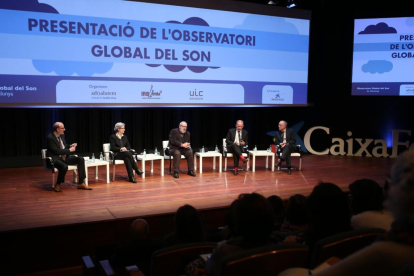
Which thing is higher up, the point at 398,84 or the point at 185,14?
the point at 185,14

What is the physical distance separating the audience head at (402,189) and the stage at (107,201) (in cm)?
359

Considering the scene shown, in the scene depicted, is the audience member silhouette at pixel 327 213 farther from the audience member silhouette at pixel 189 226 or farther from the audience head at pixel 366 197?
the audience member silhouette at pixel 189 226

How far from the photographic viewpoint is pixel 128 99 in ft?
22.5

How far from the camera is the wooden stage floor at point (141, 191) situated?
168 inches

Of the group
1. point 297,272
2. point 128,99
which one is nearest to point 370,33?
point 128,99

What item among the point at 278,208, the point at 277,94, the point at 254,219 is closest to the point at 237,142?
the point at 277,94

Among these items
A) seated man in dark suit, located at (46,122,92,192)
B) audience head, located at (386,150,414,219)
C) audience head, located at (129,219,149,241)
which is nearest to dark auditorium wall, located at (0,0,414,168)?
seated man in dark suit, located at (46,122,92,192)

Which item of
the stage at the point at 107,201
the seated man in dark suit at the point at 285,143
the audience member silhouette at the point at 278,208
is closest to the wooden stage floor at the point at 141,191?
the stage at the point at 107,201

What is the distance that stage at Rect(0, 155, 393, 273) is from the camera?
379 centimetres

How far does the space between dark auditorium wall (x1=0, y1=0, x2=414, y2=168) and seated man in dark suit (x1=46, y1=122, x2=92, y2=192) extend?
6.32ft

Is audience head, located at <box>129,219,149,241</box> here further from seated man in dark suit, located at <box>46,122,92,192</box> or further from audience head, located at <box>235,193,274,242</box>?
seated man in dark suit, located at <box>46,122,92,192</box>

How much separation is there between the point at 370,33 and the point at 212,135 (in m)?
3.98

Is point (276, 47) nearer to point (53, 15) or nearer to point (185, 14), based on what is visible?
point (185, 14)

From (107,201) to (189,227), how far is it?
9.86 ft
